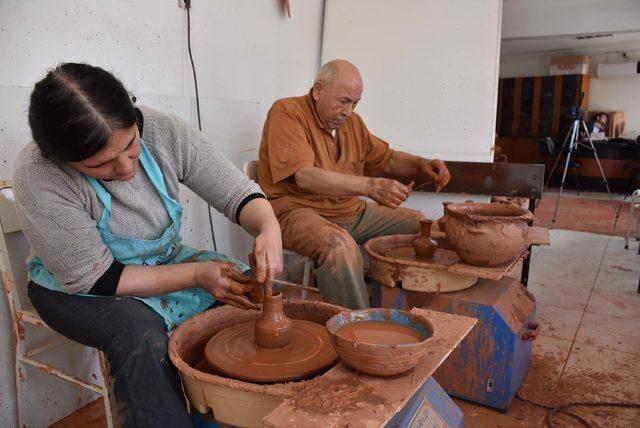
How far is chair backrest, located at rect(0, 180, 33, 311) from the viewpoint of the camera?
1600mm

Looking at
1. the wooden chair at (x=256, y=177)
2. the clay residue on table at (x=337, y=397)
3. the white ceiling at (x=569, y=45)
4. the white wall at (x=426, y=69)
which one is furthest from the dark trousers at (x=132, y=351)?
the white ceiling at (x=569, y=45)

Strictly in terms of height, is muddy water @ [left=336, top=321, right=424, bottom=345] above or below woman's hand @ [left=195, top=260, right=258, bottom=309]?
below

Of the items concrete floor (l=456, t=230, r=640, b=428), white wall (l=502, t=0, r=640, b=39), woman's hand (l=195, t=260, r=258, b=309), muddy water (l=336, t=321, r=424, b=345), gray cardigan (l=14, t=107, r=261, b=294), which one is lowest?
concrete floor (l=456, t=230, r=640, b=428)

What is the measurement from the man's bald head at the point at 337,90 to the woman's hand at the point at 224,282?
125 cm

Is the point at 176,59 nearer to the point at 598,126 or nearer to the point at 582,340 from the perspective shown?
the point at 582,340

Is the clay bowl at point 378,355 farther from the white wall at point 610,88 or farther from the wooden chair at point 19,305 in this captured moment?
the white wall at point 610,88

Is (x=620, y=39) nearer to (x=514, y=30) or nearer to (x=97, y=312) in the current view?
(x=514, y=30)

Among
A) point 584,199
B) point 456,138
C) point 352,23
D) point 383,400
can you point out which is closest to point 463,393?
point 383,400

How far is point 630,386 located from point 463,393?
2.58 ft

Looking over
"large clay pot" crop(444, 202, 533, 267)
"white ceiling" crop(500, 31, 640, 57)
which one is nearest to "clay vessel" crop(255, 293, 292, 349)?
"large clay pot" crop(444, 202, 533, 267)

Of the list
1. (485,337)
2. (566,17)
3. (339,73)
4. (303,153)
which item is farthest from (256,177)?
(566,17)

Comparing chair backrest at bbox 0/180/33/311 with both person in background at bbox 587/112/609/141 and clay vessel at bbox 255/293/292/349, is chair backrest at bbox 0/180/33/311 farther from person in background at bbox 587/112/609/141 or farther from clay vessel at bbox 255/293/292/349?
person in background at bbox 587/112/609/141

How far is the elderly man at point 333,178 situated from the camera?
199cm

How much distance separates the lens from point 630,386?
2.13 m
